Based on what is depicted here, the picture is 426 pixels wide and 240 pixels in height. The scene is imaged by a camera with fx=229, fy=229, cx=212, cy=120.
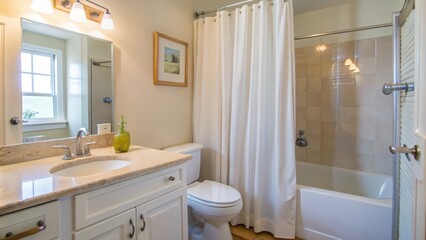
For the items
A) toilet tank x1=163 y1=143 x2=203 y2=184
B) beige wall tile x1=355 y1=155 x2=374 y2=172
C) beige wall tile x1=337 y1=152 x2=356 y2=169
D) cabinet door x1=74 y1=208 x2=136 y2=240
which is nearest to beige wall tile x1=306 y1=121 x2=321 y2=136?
beige wall tile x1=337 y1=152 x2=356 y2=169

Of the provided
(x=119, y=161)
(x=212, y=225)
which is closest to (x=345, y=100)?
(x=212, y=225)

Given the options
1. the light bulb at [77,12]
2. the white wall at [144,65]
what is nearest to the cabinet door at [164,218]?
the white wall at [144,65]

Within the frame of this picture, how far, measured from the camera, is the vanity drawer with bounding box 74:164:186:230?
3.05ft

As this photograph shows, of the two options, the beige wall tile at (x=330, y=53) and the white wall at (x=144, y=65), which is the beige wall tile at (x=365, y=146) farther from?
the white wall at (x=144, y=65)

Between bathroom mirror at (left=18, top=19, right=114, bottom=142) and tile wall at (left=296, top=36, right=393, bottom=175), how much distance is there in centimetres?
217

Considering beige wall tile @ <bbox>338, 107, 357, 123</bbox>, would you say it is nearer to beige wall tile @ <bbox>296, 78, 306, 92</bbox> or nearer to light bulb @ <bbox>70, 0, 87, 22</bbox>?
beige wall tile @ <bbox>296, 78, 306, 92</bbox>

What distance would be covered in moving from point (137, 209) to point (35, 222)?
431 mm

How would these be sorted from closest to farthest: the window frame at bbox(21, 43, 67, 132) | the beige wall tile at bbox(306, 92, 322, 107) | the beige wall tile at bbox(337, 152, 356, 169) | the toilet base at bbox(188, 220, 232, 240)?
1. the window frame at bbox(21, 43, 67, 132)
2. the toilet base at bbox(188, 220, 232, 240)
3. the beige wall tile at bbox(337, 152, 356, 169)
4. the beige wall tile at bbox(306, 92, 322, 107)

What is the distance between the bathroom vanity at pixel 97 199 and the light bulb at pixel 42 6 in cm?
82

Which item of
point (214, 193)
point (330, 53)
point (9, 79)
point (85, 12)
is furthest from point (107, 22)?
point (330, 53)

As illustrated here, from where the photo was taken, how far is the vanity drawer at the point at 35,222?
721 mm

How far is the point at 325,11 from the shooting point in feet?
8.64

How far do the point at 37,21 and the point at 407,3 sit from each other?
1.95 metres

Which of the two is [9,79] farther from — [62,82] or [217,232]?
[217,232]
